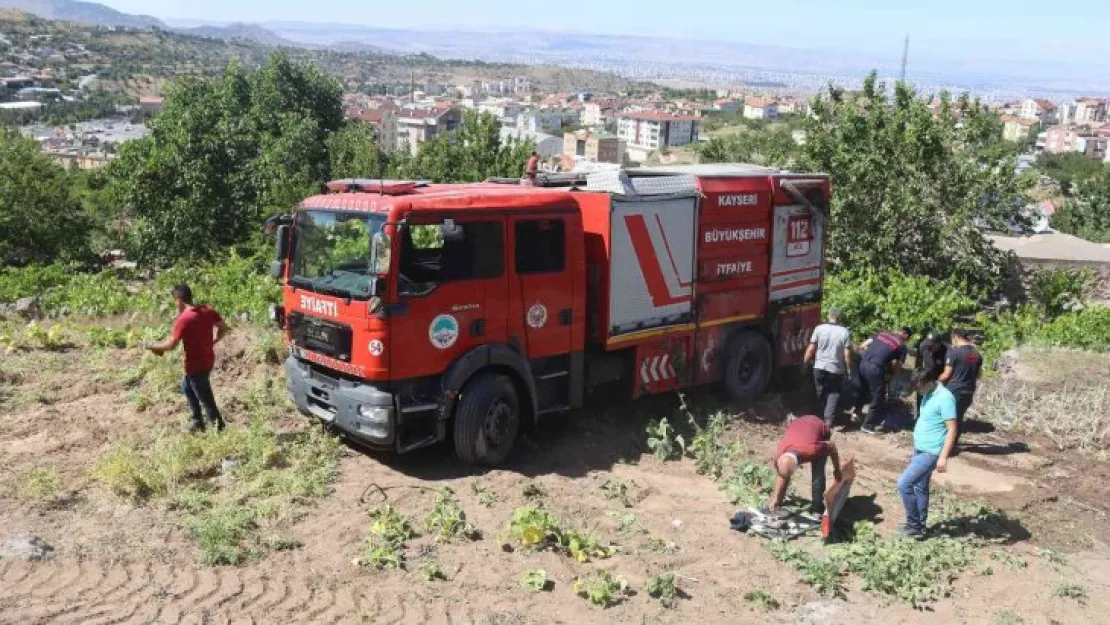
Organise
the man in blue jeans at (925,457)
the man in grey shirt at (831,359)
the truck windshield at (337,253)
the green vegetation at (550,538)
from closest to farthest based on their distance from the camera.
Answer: the green vegetation at (550,538) → the man in blue jeans at (925,457) → the truck windshield at (337,253) → the man in grey shirt at (831,359)

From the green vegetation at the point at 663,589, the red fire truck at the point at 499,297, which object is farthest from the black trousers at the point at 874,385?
the green vegetation at the point at 663,589

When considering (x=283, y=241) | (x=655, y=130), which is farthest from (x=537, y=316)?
(x=655, y=130)

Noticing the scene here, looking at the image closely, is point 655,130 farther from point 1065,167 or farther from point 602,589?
point 602,589

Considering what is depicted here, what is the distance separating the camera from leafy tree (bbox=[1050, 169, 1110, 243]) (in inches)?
1972

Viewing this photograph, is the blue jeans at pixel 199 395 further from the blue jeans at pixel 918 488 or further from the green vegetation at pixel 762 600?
the blue jeans at pixel 918 488

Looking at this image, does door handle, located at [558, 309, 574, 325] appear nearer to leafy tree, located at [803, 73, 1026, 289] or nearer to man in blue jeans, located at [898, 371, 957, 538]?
man in blue jeans, located at [898, 371, 957, 538]

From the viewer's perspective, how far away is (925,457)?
7000 millimetres

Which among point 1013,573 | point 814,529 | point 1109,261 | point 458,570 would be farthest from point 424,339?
point 1109,261

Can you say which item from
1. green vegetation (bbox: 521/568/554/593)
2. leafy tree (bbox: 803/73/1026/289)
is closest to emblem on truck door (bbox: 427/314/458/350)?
green vegetation (bbox: 521/568/554/593)

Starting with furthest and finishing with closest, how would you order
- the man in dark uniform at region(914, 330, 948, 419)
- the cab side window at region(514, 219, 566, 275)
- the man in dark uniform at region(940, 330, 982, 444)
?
the man in dark uniform at region(914, 330, 948, 419) < the man in dark uniform at region(940, 330, 982, 444) < the cab side window at region(514, 219, 566, 275)

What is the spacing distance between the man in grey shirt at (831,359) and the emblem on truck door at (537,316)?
3.52m

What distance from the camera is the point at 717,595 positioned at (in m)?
5.96

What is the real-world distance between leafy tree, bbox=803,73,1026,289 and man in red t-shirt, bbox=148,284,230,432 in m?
13.1

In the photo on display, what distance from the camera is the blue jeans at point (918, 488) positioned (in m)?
6.97
